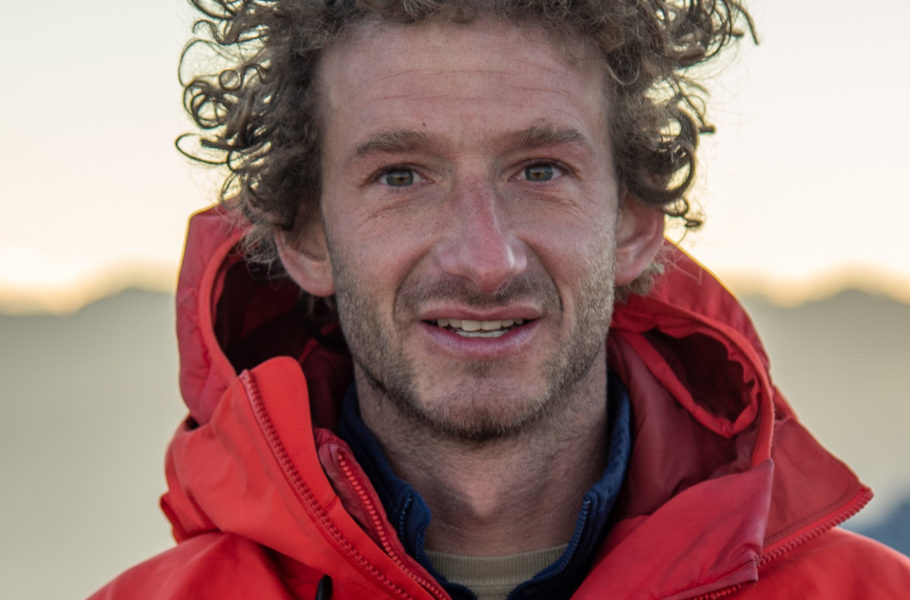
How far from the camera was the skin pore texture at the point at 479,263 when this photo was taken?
227 cm

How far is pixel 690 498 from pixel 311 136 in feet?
4.42

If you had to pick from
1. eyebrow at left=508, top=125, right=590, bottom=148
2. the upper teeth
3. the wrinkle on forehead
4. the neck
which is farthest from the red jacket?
the wrinkle on forehead

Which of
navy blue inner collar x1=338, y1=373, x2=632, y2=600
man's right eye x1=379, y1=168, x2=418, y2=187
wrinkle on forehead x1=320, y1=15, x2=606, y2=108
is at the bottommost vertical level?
navy blue inner collar x1=338, y1=373, x2=632, y2=600

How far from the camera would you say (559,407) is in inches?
95.0

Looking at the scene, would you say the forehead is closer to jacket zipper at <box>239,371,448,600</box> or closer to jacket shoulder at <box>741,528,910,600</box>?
jacket zipper at <box>239,371,448,600</box>

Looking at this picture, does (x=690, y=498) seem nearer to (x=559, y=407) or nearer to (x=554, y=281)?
(x=559, y=407)

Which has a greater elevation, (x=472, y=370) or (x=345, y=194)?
(x=345, y=194)

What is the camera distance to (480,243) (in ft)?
7.22

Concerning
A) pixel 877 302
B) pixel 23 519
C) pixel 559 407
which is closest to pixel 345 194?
pixel 559 407

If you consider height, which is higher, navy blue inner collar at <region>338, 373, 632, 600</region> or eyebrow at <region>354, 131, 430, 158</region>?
eyebrow at <region>354, 131, 430, 158</region>

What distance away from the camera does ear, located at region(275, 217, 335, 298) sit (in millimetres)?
2703

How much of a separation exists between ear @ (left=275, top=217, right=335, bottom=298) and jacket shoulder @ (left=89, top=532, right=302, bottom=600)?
72cm

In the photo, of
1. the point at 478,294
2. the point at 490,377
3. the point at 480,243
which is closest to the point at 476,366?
the point at 490,377

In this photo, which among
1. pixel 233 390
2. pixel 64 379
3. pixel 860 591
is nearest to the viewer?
pixel 860 591
